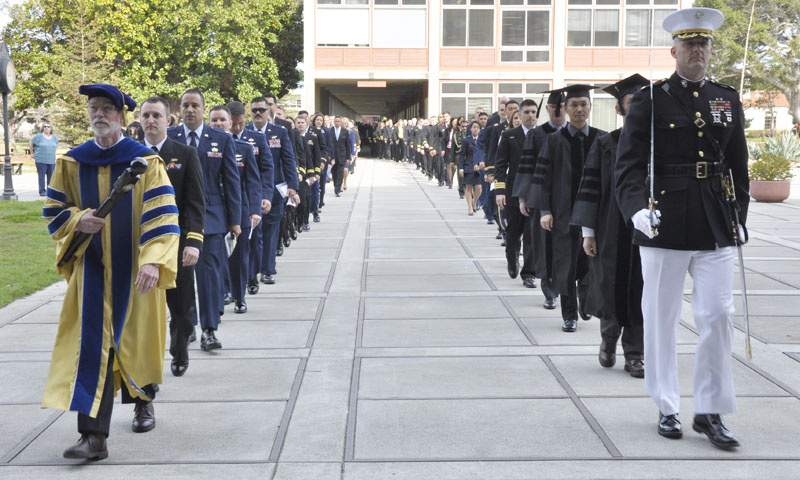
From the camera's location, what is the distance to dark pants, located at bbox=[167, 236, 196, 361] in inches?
239

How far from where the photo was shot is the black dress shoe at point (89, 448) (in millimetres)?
4535

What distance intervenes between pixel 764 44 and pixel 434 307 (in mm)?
54974

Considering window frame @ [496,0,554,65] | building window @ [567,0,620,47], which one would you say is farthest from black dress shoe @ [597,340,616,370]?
building window @ [567,0,620,47]

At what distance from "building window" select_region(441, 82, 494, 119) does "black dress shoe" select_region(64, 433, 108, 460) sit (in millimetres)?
40844

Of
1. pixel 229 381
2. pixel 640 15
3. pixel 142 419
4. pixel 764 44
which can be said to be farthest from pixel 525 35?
pixel 142 419

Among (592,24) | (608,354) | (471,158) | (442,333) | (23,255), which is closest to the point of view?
(608,354)

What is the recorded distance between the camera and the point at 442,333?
7.60m

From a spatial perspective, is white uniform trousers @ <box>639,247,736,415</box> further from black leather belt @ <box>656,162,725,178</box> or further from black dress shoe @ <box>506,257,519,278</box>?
black dress shoe @ <box>506,257,519,278</box>

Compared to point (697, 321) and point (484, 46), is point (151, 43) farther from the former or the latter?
point (697, 321)

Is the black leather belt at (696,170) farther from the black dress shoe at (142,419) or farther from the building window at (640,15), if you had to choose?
the building window at (640,15)

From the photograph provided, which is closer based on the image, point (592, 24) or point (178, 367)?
point (178, 367)

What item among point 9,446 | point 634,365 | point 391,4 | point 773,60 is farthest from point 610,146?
point 773,60

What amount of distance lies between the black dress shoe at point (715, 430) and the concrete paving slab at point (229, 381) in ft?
7.94

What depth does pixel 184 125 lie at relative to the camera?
23.7ft
